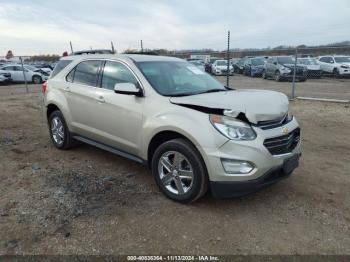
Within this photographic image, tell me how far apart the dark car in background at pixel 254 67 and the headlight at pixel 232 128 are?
2303cm

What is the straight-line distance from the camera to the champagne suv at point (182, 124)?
11.3 feet

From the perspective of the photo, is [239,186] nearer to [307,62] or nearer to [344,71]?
[344,71]

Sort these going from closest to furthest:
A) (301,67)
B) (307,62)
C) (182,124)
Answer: (182,124)
(301,67)
(307,62)

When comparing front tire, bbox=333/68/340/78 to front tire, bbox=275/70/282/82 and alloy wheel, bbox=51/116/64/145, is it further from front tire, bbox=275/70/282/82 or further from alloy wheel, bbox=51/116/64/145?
alloy wheel, bbox=51/116/64/145

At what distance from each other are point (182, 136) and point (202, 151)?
37cm

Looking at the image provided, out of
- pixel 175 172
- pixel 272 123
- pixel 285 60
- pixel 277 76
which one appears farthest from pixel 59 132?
pixel 285 60

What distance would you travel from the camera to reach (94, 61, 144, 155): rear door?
4262 mm

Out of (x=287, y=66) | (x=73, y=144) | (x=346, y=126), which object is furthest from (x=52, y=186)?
(x=287, y=66)

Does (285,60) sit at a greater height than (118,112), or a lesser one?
lesser

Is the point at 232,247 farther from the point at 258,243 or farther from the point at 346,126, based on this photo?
the point at 346,126

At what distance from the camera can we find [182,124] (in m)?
3.65

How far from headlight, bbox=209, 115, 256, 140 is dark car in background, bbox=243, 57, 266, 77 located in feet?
75.5

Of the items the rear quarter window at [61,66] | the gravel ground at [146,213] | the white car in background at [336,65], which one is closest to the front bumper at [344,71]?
the white car in background at [336,65]

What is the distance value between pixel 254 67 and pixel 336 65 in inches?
233
